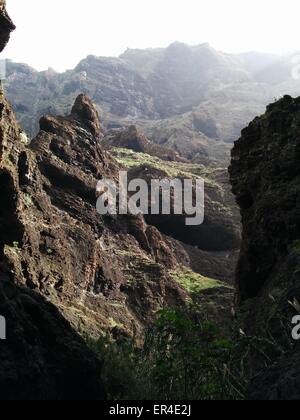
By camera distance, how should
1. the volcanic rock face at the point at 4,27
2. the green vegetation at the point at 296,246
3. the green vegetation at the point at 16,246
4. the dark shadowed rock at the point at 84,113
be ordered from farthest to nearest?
the dark shadowed rock at the point at 84,113, the green vegetation at the point at 16,246, the volcanic rock face at the point at 4,27, the green vegetation at the point at 296,246

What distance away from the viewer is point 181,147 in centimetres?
12775

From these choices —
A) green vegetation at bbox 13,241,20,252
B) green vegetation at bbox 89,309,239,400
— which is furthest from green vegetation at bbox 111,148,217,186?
green vegetation at bbox 89,309,239,400

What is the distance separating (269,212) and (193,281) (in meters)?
34.3

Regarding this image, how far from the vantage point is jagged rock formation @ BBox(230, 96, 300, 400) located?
46.6ft

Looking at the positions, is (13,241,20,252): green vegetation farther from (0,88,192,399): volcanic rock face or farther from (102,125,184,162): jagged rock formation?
(102,125,184,162): jagged rock formation

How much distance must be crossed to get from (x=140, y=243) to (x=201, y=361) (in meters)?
36.6

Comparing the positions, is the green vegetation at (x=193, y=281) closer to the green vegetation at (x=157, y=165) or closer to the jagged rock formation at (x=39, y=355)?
the green vegetation at (x=157, y=165)

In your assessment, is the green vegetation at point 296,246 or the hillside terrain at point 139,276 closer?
the hillside terrain at point 139,276

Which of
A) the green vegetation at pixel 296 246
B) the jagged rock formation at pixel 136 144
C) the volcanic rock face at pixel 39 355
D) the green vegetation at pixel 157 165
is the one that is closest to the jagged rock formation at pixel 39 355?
the volcanic rock face at pixel 39 355

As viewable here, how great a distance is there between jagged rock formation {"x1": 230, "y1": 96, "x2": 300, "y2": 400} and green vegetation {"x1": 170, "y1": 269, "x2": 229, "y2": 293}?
1050 inches

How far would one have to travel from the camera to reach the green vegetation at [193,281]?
48.4 meters

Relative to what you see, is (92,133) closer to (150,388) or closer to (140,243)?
(140,243)

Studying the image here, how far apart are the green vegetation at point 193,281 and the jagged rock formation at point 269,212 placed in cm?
2668

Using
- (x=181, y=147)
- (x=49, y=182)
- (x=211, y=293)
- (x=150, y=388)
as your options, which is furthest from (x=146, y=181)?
(x=181, y=147)
